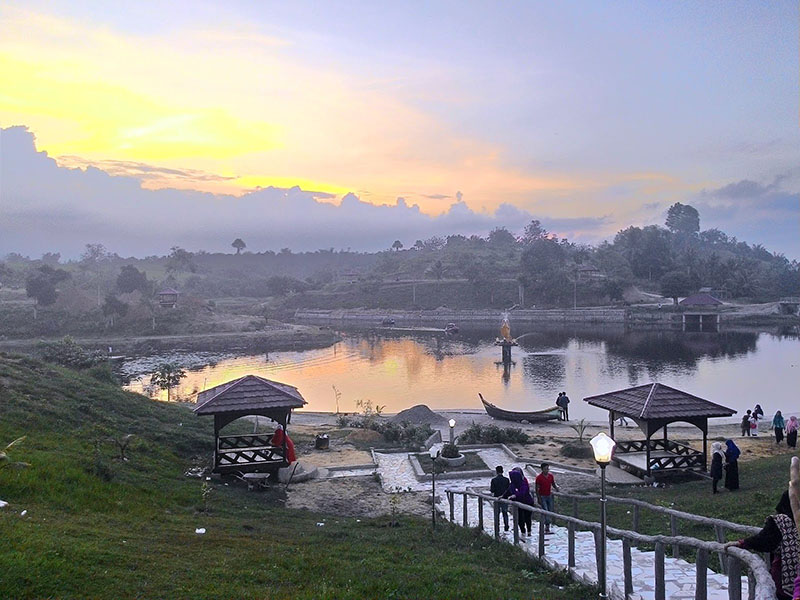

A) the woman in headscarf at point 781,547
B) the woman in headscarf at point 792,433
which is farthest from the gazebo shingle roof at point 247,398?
the woman in headscarf at point 792,433

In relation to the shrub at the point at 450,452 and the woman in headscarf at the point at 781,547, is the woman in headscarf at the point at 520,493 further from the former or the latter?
the shrub at the point at 450,452

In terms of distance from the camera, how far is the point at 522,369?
5459cm

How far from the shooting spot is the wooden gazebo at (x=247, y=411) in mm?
16531

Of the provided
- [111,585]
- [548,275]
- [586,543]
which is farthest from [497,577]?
[548,275]

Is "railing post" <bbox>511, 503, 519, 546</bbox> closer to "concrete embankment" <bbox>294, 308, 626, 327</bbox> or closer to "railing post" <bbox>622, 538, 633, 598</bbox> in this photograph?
"railing post" <bbox>622, 538, 633, 598</bbox>

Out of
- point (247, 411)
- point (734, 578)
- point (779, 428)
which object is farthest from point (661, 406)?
point (734, 578)

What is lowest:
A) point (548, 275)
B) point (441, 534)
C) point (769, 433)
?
point (769, 433)

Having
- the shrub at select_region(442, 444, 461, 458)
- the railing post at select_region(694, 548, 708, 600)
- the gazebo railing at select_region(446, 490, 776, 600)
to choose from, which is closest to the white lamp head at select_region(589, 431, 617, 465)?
the gazebo railing at select_region(446, 490, 776, 600)

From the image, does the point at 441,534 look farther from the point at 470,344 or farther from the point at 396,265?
the point at 396,265

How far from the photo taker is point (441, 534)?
11.6 m

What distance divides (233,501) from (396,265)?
505ft

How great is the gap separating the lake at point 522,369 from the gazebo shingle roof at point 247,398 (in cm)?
2198

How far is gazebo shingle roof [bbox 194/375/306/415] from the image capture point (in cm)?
1656

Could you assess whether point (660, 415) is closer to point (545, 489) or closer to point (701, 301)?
point (545, 489)
